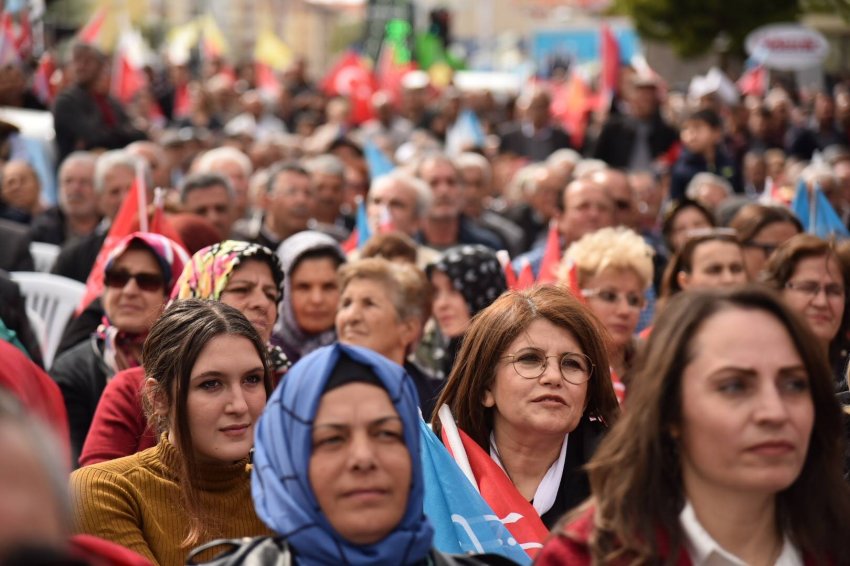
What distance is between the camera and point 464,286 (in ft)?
24.4

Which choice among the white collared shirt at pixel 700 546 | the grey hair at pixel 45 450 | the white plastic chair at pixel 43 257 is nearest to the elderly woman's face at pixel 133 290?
the white collared shirt at pixel 700 546

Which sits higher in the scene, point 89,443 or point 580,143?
point 580,143

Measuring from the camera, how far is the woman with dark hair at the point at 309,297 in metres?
7.24

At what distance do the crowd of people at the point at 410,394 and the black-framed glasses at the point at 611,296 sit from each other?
11mm

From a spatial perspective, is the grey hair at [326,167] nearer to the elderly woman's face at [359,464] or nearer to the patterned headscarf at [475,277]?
the patterned headscarf at [475,277]

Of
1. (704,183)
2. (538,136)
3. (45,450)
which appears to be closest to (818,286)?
(45,450)

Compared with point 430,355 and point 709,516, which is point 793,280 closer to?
point 430,355

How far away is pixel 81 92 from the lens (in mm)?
13094

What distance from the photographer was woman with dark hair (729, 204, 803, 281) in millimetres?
8719

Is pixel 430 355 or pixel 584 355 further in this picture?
pixel 430 355

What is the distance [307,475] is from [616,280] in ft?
13.8

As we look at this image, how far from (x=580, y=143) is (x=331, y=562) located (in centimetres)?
1599

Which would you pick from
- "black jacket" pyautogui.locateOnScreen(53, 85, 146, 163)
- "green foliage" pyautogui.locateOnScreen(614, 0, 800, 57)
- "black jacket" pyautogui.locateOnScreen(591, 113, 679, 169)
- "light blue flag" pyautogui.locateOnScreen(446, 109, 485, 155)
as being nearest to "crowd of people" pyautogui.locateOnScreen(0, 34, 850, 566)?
"black jacket" pyautogui.locateOnScreen(53, 85, 146, 163)

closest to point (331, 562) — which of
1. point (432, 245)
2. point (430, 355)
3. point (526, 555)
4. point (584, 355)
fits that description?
point (526, 555)
